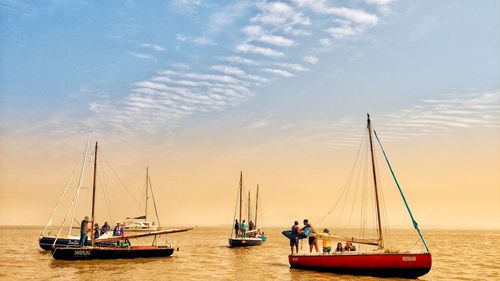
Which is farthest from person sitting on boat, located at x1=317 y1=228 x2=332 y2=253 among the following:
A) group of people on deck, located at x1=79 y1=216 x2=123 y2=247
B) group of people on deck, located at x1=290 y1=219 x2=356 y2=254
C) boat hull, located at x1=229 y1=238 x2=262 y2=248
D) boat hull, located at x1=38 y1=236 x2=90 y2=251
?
boat hull, located at x1=229 y1=238 x2=262 y2=248

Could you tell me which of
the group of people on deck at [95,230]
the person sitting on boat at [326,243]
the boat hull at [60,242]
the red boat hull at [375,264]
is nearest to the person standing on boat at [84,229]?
the group of people on deck at [95,230]

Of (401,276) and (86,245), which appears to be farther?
(86,245)

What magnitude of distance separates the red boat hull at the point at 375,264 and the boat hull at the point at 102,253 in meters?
15.2

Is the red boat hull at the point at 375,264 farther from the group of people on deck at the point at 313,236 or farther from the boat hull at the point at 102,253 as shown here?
the boat hull at the point at 102,253

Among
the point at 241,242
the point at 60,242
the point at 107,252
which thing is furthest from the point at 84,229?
the point at 241,242

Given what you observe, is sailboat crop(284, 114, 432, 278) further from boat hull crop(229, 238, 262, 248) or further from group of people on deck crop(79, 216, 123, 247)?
boat hull crop(229, 238, 262, 248)

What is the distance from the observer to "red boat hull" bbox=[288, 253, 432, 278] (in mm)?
23344

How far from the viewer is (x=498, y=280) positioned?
82.7 feet

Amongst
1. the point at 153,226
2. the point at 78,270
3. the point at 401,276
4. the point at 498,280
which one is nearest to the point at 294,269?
the point at 401,276

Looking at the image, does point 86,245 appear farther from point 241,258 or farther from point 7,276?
point 241,258

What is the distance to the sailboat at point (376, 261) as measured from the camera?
922 inches

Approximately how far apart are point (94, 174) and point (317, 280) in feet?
75.1

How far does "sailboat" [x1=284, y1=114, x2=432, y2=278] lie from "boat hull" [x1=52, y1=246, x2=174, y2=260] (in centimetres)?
1434

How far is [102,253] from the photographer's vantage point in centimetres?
3356
